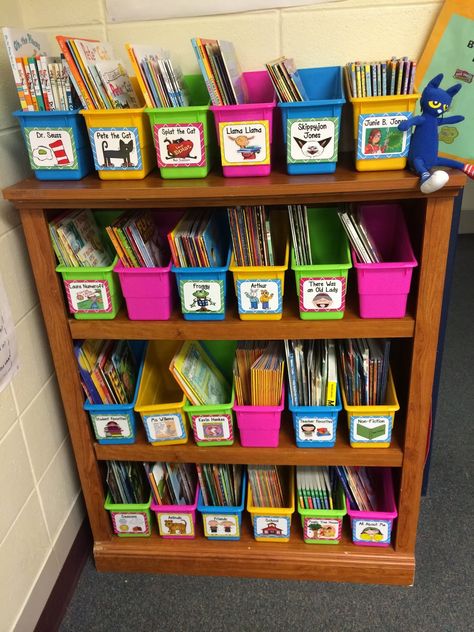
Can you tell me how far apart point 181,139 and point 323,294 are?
49 cm

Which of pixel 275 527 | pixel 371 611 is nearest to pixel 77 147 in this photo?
pixel 275 527

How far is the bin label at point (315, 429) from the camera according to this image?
149 cm

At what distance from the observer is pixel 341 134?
4.90 feet

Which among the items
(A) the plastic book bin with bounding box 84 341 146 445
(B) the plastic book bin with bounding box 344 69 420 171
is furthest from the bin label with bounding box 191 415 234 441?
(B) the plastic book bin with bounding box 344 69 420 171

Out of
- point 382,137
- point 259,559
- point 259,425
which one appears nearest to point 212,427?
point 259,425

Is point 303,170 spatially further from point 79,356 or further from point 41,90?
point 79,356

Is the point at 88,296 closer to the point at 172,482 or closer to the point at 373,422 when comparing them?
the point at 172,482

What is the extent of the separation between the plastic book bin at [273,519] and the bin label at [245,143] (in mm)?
948

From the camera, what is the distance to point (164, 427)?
5.06 ft

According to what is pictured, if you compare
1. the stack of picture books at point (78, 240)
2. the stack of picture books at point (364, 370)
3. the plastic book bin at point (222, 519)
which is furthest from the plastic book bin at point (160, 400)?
the stack of picture books at point (364, 370)

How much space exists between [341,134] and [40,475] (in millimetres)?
1243

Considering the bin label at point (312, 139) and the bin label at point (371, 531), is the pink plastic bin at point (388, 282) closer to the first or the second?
the bin label at point (312, 139)

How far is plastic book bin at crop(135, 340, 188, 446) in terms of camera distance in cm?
152

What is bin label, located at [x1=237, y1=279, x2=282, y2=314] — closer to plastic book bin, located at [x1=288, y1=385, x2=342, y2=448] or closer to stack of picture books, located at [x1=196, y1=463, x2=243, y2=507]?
plastic book bin, located at [x1=288, y1=385, x2=342, y2=448]
